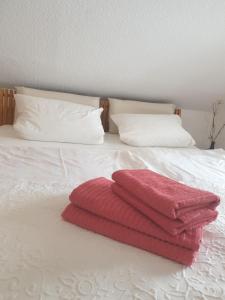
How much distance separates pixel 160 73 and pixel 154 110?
0.33 meters

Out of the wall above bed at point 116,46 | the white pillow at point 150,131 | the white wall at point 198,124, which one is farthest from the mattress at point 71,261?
the white wall at point 198,124

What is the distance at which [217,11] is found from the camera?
1.76m

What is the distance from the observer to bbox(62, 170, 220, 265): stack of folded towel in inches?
27.8

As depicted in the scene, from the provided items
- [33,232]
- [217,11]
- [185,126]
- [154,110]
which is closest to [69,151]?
[33,232]

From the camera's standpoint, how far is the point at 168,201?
740 mm

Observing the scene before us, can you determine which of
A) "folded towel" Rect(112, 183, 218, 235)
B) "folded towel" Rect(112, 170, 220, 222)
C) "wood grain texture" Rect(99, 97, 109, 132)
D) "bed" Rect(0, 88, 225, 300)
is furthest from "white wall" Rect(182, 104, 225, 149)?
"folded towel" Rect(112, 183, 218, 235)

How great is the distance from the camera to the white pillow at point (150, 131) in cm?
208

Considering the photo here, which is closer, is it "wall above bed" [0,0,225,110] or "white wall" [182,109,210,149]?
"wall above bed" [0,0,225,110]

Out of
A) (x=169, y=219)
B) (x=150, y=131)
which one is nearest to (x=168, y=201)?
(x=169, y=219)

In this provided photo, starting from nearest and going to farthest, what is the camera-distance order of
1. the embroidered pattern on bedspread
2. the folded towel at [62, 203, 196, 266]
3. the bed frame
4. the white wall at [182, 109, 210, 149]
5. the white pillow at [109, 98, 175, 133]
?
the embroidered pattern on bedspread → the folded towel at [62, 203, 196, 266] → the bed frame → the white pillow at [109, 98, 175, 133] → the white wall at [182, 109, 210, 149]

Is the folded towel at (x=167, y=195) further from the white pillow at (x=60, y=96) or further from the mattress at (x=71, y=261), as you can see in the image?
the white pillow at (x=60, y=96)

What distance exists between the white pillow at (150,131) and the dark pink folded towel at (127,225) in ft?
4.09

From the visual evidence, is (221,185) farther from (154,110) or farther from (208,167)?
(154,110)

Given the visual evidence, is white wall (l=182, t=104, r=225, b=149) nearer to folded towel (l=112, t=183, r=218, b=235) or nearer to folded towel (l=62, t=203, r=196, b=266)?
folded towel (l=112, t=183, r=218, b=235)
